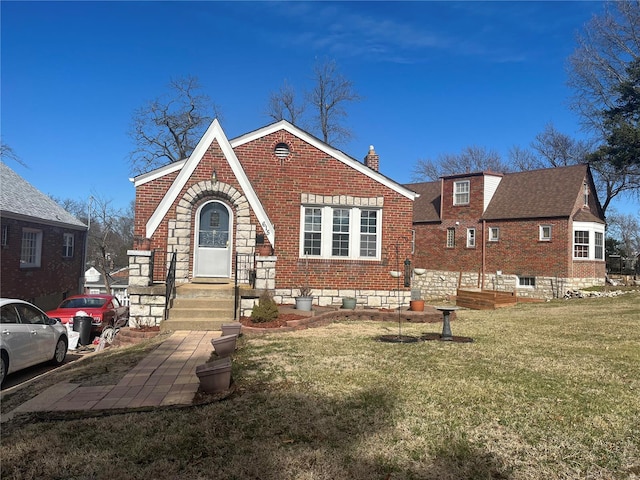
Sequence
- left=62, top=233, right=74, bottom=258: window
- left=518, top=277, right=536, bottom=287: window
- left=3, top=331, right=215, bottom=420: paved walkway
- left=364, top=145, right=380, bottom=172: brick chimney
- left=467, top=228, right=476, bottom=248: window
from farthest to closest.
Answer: left=467, top=228, right=476, bottom=248: window < left=518, top=277, right=536, bottom=287: window < left=62, top=233, right=74, bottom=258: window < left=364, top=145, right=380, bottom=172: brick chimney < left=3, top=331, right=215, bottom=420: paved walkway

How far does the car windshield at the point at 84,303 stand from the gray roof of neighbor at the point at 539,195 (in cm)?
2091

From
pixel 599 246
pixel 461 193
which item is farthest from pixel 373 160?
pixel 599 246

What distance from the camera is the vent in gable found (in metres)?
15.9

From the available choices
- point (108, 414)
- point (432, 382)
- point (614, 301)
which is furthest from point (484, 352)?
point (614, 301)

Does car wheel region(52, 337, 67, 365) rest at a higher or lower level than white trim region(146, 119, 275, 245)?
lower

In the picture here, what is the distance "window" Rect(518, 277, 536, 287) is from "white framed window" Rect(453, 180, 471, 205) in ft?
18.6

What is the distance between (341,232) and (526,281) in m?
15.7

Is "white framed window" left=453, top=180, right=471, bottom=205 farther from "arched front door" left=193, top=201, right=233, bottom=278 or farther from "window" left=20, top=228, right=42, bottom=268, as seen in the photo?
"window" left=20, top=228, right=42, bottom=268

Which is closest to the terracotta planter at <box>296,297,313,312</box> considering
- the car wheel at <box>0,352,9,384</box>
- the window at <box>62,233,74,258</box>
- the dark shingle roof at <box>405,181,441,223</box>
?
the car wheel at <box>0,352,9,384</box>

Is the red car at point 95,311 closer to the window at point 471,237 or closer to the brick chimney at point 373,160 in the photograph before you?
the brick chimney at point 373,160

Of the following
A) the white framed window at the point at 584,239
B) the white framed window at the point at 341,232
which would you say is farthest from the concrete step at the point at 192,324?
the white framed window at the point at 584,239

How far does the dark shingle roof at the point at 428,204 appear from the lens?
31.4 m

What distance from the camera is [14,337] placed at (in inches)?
336

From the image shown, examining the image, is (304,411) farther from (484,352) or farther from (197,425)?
(484,352)
